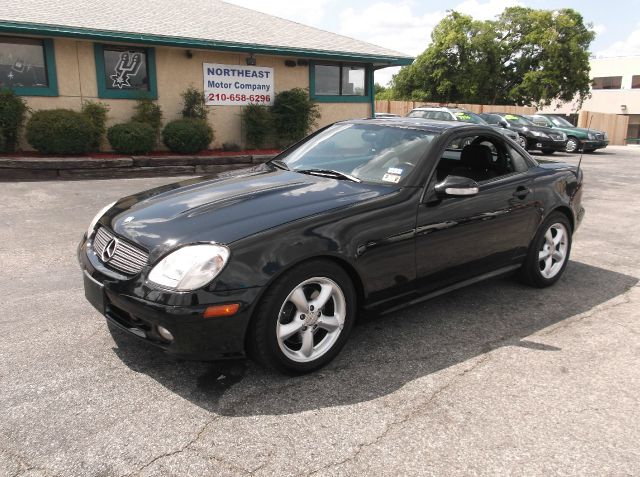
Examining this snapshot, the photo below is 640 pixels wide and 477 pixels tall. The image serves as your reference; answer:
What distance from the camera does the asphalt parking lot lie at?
8.10ft

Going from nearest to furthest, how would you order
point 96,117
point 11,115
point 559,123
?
point 11,115 < point 96,117 < point 559,123

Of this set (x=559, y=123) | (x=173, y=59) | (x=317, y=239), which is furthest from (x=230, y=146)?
(x=559, y=123)

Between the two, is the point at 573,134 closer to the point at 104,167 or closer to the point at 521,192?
the point at 104,167

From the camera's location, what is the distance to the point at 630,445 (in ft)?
8.63

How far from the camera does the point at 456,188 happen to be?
368 centimetres

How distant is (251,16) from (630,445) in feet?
56.2

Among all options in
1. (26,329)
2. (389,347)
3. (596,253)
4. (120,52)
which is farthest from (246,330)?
(120,52)

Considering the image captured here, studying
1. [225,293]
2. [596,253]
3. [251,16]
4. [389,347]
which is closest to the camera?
[225,293]

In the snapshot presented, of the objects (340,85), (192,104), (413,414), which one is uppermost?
(340,85)

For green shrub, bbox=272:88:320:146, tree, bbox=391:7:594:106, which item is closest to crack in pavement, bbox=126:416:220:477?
green shrub, bbox=272:88:320:146

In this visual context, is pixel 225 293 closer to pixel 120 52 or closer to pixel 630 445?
pixel 630 445

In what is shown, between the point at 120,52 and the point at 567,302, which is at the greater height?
the point at 120,52

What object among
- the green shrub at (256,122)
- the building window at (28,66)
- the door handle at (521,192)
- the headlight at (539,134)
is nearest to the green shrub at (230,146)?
the green shrub at (256,122)

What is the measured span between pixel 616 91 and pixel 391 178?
58.7 metres
